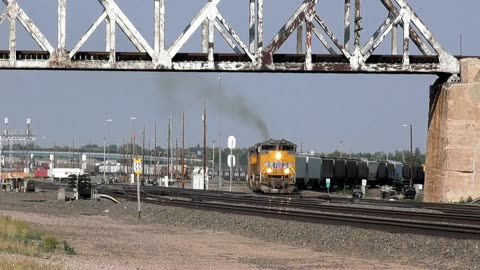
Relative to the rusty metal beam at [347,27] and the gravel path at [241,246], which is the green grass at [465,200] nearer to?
the rusty metal beam at [347,27]

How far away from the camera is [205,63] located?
44.5m

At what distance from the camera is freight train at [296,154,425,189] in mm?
73250

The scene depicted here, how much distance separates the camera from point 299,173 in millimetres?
70812

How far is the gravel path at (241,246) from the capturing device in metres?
19.7

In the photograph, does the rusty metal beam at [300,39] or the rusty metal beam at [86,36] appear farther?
the rusty metal beam at [300,39]

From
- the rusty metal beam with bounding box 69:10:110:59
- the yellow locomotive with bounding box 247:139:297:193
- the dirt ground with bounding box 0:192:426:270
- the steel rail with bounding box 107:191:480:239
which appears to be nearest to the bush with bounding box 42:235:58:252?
the dirt ground with bounding box 0:192:426:270

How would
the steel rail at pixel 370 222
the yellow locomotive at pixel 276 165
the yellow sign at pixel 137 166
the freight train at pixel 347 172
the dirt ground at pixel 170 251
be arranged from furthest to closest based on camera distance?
the freight train at pixel 347 172
the yellow locomotive at pixel 276 165
the yellow sign at pixel 137 166
the steel rail at pixel 370 222
the dirt ground at pixel 170 251

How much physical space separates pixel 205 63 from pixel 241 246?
20789 millimetres

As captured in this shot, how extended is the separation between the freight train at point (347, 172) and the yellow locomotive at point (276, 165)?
983cm

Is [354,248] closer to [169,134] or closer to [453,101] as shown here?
[453,101]

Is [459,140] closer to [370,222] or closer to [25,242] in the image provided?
[370,222]

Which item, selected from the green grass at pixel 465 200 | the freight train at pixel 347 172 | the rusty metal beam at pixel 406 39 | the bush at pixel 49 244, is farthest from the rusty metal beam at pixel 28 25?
the freight train at pixel 347 172

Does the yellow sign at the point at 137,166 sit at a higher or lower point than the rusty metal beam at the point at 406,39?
lower

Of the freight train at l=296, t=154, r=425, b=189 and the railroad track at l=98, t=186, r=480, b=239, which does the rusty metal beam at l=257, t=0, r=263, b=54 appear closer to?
the railroad track at l=98, t=186, r=480, b=239
